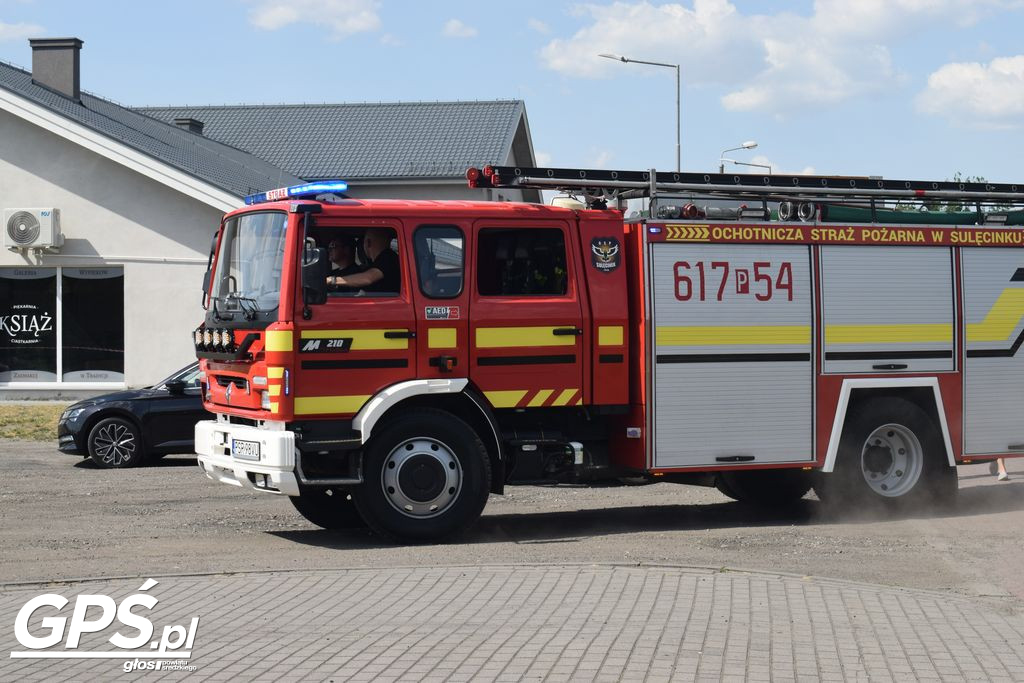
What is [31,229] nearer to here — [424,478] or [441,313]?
[441,313]

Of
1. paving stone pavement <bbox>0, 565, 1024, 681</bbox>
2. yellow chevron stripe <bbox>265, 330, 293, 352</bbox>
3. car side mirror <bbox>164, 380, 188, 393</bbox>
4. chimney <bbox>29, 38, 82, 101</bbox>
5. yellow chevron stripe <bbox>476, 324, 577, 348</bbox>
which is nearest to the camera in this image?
paving stone pavement <bbox>0, 565, 1024, 681</bbox>

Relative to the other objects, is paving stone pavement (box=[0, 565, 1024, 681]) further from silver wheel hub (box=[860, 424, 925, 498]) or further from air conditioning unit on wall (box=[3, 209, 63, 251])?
air conditioning unit on wall (box=[3, 209, 63, 251])

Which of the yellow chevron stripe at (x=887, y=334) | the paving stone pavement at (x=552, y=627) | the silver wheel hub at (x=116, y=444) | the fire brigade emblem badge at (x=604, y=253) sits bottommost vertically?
the paving stone pavement at (x=552, y=627)

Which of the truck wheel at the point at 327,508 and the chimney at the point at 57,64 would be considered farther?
the chimney at the point at 57,64

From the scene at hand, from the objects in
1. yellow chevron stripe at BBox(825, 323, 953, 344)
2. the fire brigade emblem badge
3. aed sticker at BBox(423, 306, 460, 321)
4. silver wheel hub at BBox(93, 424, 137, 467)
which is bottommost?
silver wheel hub at BBox(93, 424, 137, 467)

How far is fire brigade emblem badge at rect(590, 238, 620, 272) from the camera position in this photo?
1079cm

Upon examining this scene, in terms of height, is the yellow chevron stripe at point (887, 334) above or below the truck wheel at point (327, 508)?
above

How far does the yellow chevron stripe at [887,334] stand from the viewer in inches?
455

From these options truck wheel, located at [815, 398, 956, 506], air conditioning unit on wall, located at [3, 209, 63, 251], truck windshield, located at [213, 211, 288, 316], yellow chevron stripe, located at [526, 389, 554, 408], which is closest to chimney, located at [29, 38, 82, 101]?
air conditioning unit on wall, located at [3, 209, 63, 251]

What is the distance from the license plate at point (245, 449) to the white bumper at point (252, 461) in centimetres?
3

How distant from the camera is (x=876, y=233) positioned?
1173cm

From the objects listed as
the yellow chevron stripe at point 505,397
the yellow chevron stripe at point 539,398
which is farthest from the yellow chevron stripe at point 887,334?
the yellow chevron stripe at point 505,397

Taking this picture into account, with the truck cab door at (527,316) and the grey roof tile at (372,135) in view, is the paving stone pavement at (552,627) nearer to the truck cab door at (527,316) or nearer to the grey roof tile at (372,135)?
the truck cab door at (527,316)

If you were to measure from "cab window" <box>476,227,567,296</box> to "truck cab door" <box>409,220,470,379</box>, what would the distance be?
0.18m
